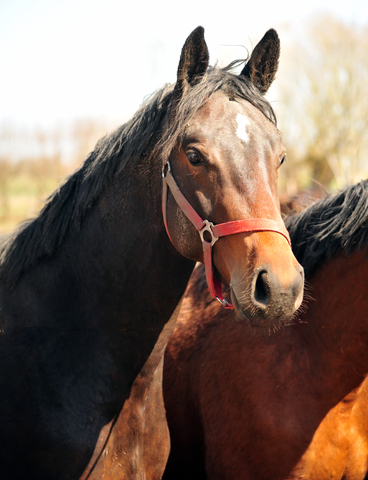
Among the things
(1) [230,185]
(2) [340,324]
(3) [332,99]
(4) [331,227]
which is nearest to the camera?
(1) [230,185]

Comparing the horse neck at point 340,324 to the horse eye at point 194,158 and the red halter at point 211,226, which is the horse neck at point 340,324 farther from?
the horse eye at point 194,158

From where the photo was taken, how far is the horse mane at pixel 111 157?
1.99 meters

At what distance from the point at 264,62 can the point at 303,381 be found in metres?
1.94

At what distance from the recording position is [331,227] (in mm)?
2744

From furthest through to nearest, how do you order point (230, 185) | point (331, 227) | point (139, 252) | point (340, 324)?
1. point (331, 227)
2. point (340, 324)
3. point (139, 252)
4. point (230, 185)

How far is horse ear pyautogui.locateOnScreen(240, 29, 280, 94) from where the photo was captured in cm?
221

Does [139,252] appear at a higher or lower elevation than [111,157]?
lower

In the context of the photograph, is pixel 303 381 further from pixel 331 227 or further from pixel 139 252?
pixel 139 252

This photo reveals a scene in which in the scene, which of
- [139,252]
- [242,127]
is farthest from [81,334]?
[242,127]

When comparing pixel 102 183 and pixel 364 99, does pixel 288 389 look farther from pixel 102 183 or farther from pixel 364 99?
pixel 364 99

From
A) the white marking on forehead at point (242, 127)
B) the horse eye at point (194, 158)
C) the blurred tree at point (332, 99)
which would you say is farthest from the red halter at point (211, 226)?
the blurred tree at point (332, 99)

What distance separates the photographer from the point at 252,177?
70.6 inches

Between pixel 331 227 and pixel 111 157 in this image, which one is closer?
pixel 111 157

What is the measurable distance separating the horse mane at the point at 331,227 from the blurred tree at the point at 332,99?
19541 millimetres
